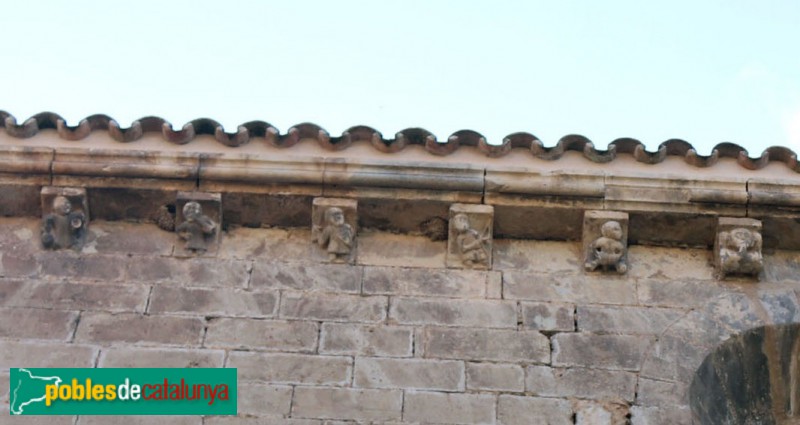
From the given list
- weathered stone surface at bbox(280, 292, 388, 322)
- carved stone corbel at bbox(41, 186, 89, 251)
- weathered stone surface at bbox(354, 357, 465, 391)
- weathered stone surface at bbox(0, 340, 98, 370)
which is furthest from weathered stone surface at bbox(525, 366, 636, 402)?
carved stone corbel at bbox(41, 186, 89, 251)

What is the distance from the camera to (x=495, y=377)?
602 cm

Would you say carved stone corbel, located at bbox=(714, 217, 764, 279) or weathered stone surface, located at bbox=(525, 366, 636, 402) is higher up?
carved stone corbel, located at bbox=(714, 217, 764, 279)

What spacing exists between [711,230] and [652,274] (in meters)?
0.40

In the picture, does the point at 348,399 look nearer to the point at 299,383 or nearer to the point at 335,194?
the point at 299,383

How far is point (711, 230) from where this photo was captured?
667 centimetres

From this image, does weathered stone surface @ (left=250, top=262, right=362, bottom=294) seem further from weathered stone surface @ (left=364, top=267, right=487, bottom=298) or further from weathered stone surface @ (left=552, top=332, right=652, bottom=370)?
weathered stone surface @ (left=552, top=332, right=652, bottom=370)

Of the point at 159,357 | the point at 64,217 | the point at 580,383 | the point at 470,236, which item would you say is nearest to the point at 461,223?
the point at 470,236

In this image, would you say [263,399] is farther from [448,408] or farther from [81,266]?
[81,266]

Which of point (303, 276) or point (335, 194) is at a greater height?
point (335, 194)

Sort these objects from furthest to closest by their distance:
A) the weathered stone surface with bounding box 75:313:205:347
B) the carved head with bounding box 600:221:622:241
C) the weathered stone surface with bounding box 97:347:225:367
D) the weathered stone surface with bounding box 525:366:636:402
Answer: the carved head with bounding box 600:221:622:241 → the weathered stone surface with bounding box 75:313:205:347 → the weathered stone surface with bounding box 97:347:225:367 → the weathered stone surface with bounding box 525:366:636:402

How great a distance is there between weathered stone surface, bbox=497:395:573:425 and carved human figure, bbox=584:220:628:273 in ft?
2.87

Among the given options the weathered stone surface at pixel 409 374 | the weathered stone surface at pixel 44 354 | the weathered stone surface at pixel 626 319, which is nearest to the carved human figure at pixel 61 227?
the weathered stone surface at pixel 44 354

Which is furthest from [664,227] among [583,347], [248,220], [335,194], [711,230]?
[248,220]

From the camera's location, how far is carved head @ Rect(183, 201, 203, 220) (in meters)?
6.59
